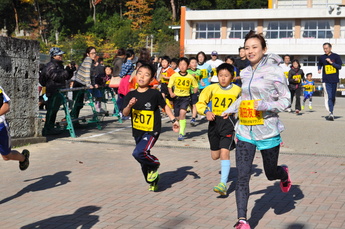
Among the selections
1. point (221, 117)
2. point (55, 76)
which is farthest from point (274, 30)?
point (221, 117)

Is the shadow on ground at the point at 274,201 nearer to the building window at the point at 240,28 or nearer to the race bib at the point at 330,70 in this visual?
the race bib at the point at 330,70

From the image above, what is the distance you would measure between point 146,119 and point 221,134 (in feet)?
3.16

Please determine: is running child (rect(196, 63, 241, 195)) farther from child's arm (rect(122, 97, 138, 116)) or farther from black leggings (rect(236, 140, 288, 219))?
black leggings (rect(236, 140, 288, 219))

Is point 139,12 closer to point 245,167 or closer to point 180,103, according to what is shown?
point 180,103

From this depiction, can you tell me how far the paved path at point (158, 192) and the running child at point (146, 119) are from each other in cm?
30

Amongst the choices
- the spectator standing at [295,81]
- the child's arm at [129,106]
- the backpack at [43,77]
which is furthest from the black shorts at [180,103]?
the spectator standing at [295,81]

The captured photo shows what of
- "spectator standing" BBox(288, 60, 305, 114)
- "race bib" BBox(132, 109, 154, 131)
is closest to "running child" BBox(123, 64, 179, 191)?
"race bib" BBox(132, 109, 154, 131)

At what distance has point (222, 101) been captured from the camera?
7660 mm

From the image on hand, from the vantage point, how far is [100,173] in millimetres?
8500

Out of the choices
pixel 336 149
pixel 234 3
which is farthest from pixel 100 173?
pixel 234 3

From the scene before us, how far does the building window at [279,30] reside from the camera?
2512 inches

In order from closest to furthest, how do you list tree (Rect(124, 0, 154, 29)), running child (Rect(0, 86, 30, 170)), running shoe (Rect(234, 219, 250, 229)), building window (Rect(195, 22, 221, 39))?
1. running shoe (Rect(234, 219, 250, 229))
2. running child (Rect(0, 86, 30, 170))
3. building window (Rect(195, 22, 221, 39))
4. tree (Rect(124, 0, 154, 29))

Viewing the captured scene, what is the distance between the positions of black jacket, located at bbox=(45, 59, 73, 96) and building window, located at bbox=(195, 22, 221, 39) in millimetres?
56003

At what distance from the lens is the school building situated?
201 ft
